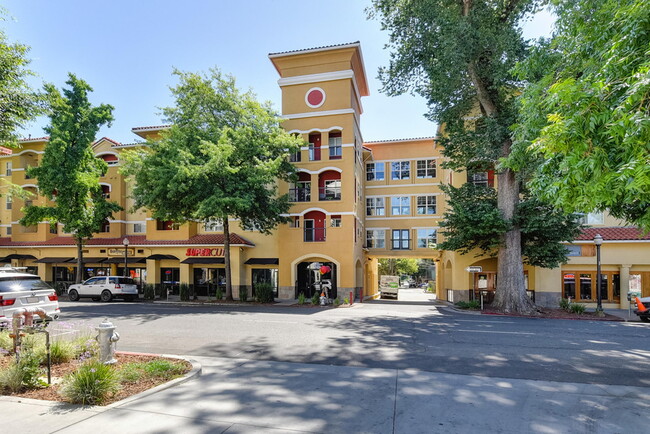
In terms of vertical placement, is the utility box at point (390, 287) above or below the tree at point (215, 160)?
below

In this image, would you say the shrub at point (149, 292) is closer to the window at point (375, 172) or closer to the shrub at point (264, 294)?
the shrub at point (264, 294)

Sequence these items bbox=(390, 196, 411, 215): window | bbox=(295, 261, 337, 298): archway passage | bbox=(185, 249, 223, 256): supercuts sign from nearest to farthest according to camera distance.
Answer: bbox=(295, 261, 337, 298): archway passage, bbox=(185, 249, 223, 256): supercuts sign, bbox=(390, 196, 411, 215): window

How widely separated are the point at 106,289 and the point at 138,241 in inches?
228

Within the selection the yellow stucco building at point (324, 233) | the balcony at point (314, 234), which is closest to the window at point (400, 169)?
the yellow stucco building at point (324, 233)

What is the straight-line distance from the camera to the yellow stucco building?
23.1 m

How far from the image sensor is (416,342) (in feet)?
34.4

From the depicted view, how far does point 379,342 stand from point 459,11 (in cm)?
1785

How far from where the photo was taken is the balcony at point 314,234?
2566cm

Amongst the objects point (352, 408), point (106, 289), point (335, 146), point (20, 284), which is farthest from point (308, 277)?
point (352, 408)

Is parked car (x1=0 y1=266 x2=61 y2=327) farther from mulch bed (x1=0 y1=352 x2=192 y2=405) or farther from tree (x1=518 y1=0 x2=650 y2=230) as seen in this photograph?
tree (x1=518 y1=0 x2=650 y2=230)

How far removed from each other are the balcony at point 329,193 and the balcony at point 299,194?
0.90 m

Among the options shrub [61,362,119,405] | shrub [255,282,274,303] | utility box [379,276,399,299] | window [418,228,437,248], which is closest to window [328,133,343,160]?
shrub [255,282,274,303]

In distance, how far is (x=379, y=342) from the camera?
10.4 m

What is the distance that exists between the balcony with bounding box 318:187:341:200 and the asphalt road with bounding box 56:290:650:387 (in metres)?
11.4
